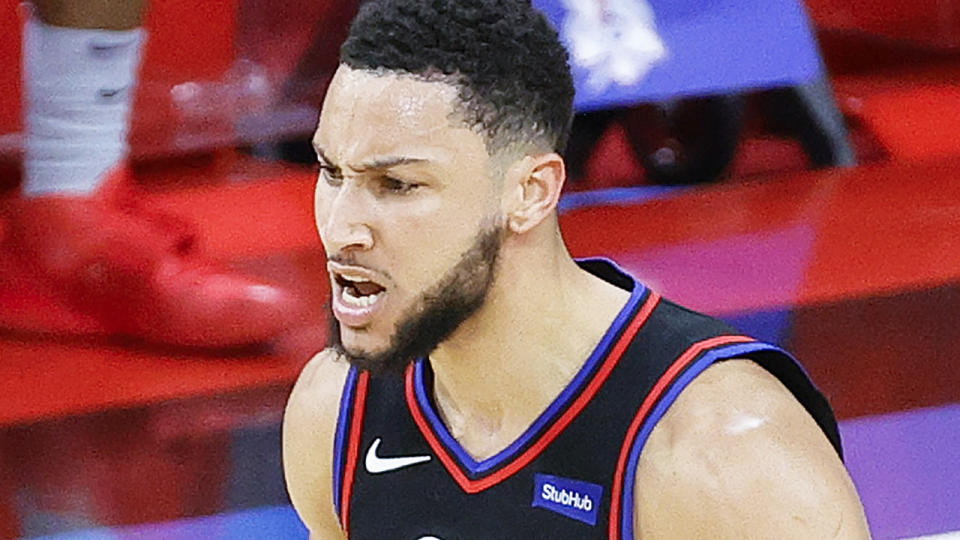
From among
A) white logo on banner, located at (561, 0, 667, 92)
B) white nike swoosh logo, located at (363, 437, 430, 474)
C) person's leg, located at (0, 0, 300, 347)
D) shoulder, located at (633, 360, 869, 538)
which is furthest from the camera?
white logo on banner, located at (561, 0, 667, 92)

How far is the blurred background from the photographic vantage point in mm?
2736

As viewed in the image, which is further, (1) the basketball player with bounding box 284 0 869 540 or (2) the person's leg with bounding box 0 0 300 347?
(2) the person's leg with bounding box 0 0 300 347

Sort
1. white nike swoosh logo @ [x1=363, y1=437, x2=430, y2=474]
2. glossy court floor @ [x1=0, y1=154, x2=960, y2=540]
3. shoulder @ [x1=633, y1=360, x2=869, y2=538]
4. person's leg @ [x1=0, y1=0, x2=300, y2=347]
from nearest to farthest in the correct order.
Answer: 1. shoulder @ [x1=633, y1=360, x2=869, y2=538]
2. white nike swoosh logo @ [x1=363, y1=437, x2=430, y2=474]
3. glossy court floor @ [x1=0, y1=154, x2=960, y2=540]
4. person's leg @ [x1=0, y1=0, x2=300, y2=347]

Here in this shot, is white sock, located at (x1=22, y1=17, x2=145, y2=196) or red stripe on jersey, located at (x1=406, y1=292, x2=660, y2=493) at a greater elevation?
red stripe on jersey, located at (x1=406, y1=292, x2=660, y2=493)

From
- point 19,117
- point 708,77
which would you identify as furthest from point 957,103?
point 19,117

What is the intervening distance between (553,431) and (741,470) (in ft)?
0.70

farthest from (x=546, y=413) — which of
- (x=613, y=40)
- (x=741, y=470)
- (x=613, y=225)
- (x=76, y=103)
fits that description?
(x=613, y=40)

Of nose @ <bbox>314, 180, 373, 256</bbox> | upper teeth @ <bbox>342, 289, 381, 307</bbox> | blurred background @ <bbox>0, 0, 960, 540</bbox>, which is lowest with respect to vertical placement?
blurred background @ <bbox>0, 0, 960, 540</bbox>

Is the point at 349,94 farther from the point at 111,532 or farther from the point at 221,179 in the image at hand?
the point at 221,179

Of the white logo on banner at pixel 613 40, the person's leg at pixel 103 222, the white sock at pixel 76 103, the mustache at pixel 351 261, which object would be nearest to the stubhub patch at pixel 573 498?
the mustache at pixel 351 261

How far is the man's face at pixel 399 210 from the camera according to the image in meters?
1.47

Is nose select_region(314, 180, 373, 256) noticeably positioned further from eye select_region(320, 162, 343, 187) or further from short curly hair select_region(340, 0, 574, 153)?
short curly hair select_region(340, 0, 574, 153)

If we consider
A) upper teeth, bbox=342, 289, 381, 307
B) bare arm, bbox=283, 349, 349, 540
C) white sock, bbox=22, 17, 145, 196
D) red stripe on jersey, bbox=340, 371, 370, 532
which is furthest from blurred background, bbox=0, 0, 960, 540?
upper teeth, bbox=342, 289, 381, 307

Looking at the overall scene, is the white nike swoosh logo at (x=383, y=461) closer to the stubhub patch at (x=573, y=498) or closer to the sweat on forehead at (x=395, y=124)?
the stubhub patch at (x=573, y=498)
